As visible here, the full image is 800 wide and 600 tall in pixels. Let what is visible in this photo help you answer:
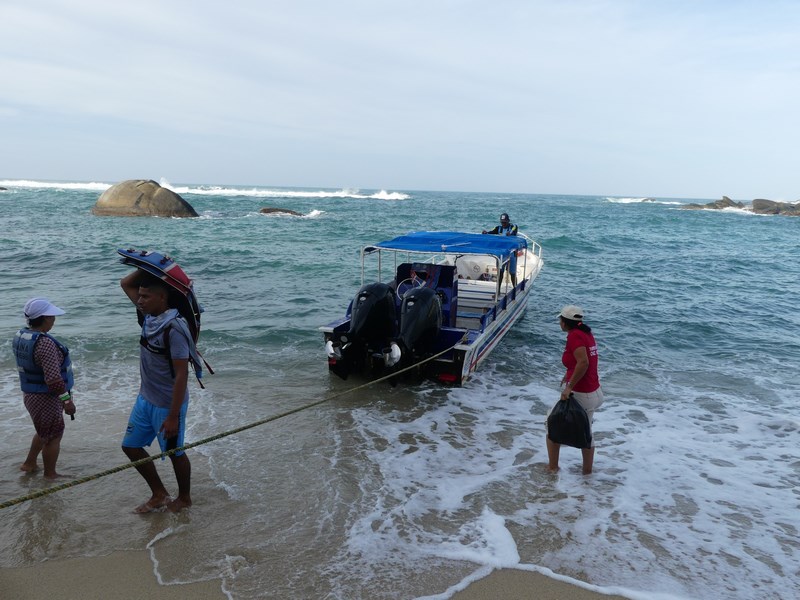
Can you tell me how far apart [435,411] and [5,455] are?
5.14 m

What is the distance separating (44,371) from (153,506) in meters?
1.52

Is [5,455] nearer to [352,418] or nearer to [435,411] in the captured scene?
[352,418]

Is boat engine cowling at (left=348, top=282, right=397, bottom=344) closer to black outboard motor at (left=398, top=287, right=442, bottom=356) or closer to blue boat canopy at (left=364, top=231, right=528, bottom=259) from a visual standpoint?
black outboard motor at (left=398, top=287, right=442, bottom=356)

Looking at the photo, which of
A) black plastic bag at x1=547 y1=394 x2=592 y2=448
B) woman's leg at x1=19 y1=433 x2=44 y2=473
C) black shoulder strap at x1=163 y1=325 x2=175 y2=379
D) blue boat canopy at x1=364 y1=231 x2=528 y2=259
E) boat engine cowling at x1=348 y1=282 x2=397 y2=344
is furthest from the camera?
blue boat canopy at x1=364 y1=231 x2=528 y2=259

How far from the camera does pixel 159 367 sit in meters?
4.24

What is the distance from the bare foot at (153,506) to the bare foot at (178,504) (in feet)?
0.17

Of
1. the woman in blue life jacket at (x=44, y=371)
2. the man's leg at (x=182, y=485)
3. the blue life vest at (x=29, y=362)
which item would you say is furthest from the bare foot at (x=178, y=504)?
the blue life vest at (x=29, y=362)

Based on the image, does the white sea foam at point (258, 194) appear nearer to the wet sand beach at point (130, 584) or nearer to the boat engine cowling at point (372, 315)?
the boat engine cowling at point (372, 315)

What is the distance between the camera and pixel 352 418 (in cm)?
736

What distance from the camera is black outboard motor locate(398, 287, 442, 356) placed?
26.9 ft

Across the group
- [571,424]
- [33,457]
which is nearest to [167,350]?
[33,457]

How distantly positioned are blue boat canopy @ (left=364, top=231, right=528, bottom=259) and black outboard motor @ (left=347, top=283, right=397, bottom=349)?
4.99ft

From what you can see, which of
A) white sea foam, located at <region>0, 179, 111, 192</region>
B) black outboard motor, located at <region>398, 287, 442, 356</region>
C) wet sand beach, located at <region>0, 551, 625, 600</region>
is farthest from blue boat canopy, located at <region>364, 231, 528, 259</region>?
white sea foam, located at <region>0, 179, 111, 192</region>

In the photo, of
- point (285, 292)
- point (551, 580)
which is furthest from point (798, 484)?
point (285, 292)
